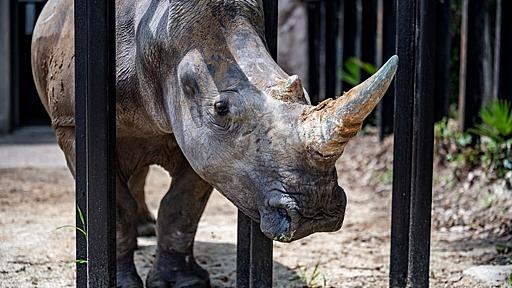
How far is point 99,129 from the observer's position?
311cm

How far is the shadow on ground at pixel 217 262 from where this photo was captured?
14.7 ft

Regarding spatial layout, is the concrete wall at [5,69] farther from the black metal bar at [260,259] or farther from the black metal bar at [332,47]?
the black metal bar at [260,259]

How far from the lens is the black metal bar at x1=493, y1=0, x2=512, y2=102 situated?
7.55m

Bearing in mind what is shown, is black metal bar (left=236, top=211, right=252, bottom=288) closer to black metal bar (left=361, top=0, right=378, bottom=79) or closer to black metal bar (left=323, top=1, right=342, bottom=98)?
black metal bar (left=361, top=0, right=378, bottom=79)

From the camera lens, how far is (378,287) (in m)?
4.35

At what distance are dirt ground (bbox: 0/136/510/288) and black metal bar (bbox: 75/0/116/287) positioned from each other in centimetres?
123

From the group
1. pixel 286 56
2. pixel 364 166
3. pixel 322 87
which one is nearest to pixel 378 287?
pixel 364 166

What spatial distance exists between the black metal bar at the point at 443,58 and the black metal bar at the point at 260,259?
5.38m

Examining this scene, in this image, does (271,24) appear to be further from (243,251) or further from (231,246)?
(231,246)

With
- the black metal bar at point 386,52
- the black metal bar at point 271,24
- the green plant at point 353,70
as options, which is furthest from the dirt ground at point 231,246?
the green plant at point 353,70

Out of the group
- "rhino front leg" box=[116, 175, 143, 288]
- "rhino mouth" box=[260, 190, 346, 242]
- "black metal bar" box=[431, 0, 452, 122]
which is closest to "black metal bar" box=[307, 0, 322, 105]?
"black metal bar" box=[431, 0, 452, 122]

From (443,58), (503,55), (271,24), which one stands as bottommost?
(443,58)

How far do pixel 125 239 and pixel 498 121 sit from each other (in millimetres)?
3798

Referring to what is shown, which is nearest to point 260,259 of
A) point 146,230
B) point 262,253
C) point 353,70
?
point 262,253
